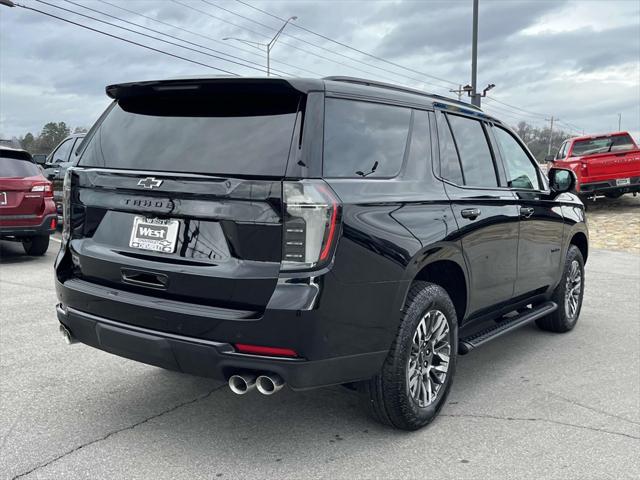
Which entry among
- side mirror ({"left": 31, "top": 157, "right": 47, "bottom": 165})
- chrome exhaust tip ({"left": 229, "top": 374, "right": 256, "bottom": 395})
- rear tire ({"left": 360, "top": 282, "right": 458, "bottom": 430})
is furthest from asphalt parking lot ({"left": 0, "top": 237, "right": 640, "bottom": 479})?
side mirror ({"left": 31, "top": 157, "right": 47, "bottom": 165})

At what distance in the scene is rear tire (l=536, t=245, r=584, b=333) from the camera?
5.72m

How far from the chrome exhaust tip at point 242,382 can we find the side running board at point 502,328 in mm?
1619

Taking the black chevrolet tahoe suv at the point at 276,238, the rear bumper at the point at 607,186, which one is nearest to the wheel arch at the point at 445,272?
the black chevrolet tahoe suv at the point at 276,238

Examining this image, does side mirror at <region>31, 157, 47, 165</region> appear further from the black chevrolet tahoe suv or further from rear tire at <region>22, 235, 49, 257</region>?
the black chevrolet tahoe suv

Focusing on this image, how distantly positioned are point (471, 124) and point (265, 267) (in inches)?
89.8

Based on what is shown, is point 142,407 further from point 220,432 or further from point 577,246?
point 577,246

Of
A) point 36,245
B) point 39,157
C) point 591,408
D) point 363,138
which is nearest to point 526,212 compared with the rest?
point 591,408

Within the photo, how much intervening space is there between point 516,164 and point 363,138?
218cm

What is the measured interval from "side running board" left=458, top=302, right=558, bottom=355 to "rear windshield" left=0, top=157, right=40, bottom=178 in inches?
292

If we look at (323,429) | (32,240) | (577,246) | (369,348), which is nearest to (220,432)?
(323,429)

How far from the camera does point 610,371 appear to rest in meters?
4.71

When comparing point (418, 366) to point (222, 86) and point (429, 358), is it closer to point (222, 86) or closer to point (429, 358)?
point (429, 358)

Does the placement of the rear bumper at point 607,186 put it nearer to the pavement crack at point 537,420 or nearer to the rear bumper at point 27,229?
the rear bumper at point 27,229

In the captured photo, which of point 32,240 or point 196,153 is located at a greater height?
point 196,153
